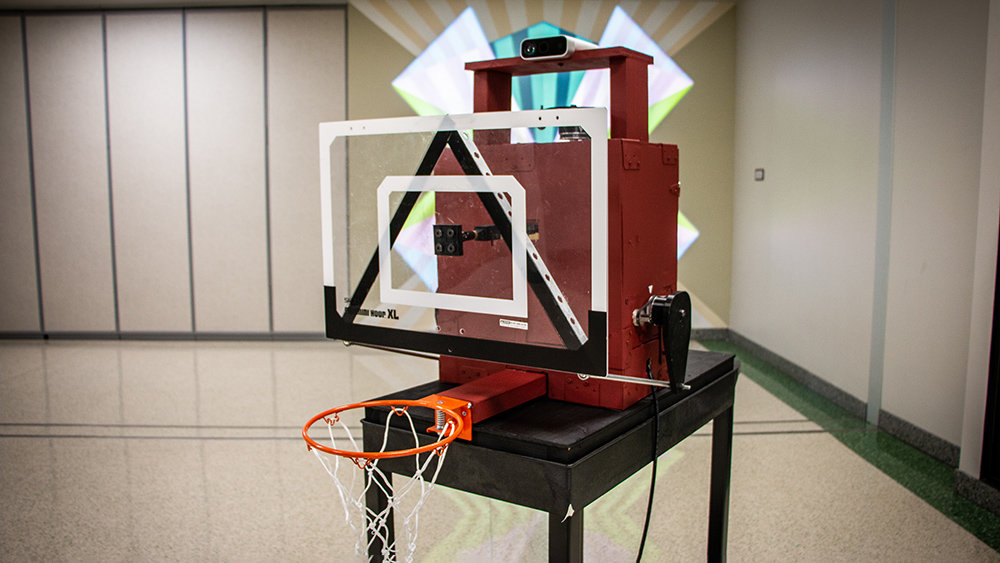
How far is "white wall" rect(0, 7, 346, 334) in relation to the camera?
232 inches

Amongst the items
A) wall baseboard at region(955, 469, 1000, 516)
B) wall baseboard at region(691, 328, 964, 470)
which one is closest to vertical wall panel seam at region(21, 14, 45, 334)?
wall baseboard at region(691, 328, 964, 470)

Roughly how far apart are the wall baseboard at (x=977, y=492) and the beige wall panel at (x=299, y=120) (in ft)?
14.9

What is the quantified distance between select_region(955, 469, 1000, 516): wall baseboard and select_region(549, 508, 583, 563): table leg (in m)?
2.08

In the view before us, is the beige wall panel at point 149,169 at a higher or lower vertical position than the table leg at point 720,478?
higher

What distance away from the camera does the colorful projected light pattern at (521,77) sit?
5711 mm

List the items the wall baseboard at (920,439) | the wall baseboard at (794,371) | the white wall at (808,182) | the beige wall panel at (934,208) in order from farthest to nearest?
the wall baseboard at (794,371), the white wall at (808,182), the wall baseboard at (920,439), the beige wall panel at (934,208)

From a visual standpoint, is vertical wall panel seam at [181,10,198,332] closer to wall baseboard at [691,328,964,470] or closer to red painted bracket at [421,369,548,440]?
wall baseboard at [691,328,964,470]

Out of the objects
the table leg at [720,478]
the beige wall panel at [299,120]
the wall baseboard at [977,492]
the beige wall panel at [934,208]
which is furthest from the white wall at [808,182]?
the beige wall panel at [299,120]

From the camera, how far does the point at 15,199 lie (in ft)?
19.9

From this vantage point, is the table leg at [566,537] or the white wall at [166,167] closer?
the table leg at [566,537]

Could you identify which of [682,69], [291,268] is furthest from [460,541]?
[682,69]

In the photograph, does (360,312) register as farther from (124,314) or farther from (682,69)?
(124,314)

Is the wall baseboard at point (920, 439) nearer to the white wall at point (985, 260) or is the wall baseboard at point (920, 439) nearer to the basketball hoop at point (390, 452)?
the white wall at point (985, 260)

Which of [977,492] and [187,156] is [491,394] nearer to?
[977,492]
